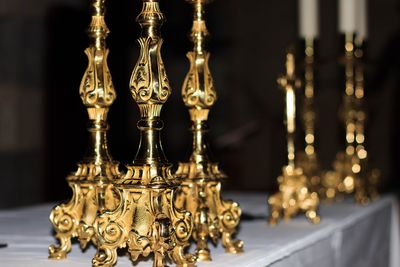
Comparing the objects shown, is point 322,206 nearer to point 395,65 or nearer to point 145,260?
point 145,260

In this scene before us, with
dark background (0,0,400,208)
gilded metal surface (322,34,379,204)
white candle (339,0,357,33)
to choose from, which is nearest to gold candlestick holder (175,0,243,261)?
white candle (339,0,357,33)

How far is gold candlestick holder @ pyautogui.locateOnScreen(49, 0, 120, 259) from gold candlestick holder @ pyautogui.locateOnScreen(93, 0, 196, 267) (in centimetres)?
14

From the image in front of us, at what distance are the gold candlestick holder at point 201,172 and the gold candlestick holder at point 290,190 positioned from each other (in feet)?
1.45

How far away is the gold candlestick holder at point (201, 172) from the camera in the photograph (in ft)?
4.21

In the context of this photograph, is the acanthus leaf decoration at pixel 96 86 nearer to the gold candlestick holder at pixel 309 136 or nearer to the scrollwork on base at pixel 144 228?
the scrollwork on base at pixel 144 228

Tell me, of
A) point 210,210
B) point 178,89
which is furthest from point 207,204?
point 178,89

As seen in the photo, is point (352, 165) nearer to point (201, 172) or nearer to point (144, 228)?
point (201, 172)

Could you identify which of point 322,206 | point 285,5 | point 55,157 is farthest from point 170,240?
point 285,5

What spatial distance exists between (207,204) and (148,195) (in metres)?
0.23

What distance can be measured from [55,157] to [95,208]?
3.96 meters

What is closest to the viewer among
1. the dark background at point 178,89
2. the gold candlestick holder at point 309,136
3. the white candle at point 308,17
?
the white candle at point 308,17

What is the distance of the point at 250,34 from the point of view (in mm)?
6508

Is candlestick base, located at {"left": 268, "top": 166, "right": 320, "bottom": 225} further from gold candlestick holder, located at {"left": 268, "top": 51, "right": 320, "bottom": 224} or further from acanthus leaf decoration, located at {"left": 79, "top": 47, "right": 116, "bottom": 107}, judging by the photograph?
acanthus leaf decoration, located at {"left": 79, "top": 47, "right": 116, "bottom": 107}

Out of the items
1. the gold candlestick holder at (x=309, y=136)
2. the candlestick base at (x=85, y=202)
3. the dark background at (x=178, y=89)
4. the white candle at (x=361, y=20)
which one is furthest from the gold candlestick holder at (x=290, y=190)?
the dark background at (x=178, y=89)
